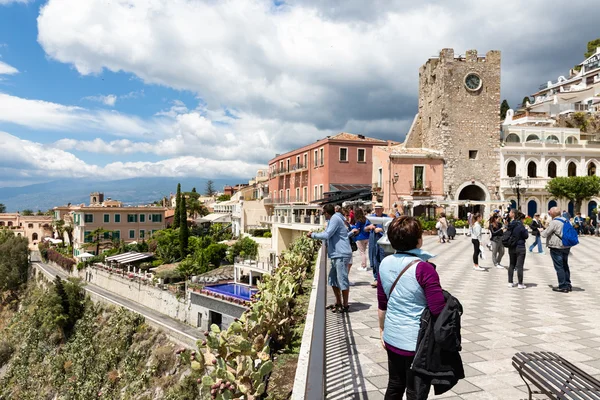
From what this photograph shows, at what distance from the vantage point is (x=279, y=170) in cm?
4981

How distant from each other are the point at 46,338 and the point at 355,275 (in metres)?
34.0

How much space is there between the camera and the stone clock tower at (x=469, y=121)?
32.3 m

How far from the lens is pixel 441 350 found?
2885 millimetres

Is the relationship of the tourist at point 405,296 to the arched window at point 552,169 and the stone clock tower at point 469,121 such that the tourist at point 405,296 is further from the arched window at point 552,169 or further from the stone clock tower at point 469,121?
the arched window at point 552,169

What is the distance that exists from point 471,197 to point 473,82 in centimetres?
881

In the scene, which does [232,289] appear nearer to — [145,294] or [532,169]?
[145,294]

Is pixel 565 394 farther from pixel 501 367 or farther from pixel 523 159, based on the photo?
pixel 523 159

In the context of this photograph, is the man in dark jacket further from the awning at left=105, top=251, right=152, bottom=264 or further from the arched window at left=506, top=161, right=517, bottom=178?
the awning at left=105, top=251, right=152, bottom=264

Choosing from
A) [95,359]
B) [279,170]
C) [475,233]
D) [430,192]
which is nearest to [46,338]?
[95,359]

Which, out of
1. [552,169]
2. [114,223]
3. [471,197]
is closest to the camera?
[471,197]

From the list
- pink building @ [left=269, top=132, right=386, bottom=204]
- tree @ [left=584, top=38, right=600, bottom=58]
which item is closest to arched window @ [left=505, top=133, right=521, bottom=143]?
pink building @ [left=269, top=132, right=386, bottom=204]

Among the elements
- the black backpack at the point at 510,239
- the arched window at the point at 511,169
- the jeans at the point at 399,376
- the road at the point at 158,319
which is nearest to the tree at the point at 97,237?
the road at the point at 158,319

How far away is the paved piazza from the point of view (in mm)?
4289

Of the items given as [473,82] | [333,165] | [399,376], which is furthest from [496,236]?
[333,165]
